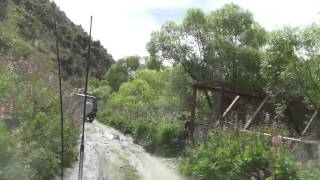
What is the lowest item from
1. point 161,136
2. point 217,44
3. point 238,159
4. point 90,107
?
point 161,136

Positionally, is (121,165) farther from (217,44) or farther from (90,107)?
(217,44)

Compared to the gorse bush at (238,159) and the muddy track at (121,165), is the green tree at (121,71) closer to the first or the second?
the muddy track at (121,165)

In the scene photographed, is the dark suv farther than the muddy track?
No

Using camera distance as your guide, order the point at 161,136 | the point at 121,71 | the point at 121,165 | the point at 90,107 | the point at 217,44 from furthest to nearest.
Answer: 1. the point at 121,71
2. the point at 217,44
3. the point at 161,136
4. the point at 121,165
5. the point at 90,107

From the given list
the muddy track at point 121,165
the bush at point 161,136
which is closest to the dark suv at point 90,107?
the muddy track at point 121,165

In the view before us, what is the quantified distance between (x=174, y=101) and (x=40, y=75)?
19366mm

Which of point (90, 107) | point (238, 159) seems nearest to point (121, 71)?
point (238, 159)

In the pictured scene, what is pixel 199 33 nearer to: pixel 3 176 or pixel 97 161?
pixel 97 161

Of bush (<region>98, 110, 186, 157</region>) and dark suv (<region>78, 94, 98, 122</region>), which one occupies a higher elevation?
dark suv (<region>78, 94, 98, 122</region>)

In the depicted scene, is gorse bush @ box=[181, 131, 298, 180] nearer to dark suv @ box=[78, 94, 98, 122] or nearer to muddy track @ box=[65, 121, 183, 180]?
muddy track @ box=[65, 121, 183, 180]

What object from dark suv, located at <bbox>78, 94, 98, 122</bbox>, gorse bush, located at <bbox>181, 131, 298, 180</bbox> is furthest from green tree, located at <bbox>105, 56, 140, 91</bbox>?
gorse bush, located at <bbox>181, 131, 298, 180</bbox>

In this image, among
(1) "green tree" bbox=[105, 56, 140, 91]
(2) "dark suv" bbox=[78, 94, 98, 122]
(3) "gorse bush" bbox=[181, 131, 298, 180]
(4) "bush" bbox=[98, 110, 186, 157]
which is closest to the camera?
(2) "dark suv" bbox=[78, 94, 98, 122]

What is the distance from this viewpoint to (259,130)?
39.8 ft

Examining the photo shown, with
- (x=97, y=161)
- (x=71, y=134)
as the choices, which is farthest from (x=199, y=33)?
(x=71, y=134)
